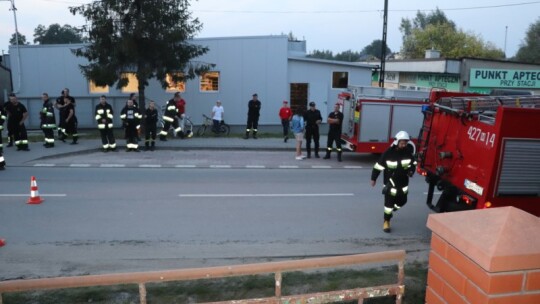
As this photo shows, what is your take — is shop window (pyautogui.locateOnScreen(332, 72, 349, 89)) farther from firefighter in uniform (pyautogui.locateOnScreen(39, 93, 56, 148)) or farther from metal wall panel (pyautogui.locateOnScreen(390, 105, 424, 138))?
firefighter in uniform (pyautogui.locateOnScreen(39, 93, 56, 148))

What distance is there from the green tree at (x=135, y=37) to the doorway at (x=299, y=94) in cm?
646

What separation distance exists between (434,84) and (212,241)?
2646cm

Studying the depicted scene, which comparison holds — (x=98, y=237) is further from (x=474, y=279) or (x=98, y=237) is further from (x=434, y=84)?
(x=434, y=84)

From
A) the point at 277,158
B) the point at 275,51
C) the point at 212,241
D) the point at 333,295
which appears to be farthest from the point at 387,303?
the point at 275,51

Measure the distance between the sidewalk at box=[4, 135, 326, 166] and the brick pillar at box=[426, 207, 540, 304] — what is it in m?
13.9

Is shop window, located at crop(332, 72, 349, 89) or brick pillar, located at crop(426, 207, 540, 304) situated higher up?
shop window, located at crop(332, 72, 349, 89)

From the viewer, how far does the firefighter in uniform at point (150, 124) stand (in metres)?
16.3

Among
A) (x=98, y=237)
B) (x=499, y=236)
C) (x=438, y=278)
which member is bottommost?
(x=98, y=237)

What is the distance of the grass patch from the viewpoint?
512cm

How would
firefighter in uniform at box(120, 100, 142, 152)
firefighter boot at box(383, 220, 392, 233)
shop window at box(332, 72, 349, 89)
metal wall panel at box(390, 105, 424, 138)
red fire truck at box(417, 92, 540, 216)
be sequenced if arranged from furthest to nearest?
shop window at box(332, 72, 349, 89), firefighter in uniform at box(120, 100, 142, 152), metal wall panel at box(390, 105, 424, 138), firefighter boot at box(383, 220, 392, 233), red fire truck at box(417, 92, 540, 216)

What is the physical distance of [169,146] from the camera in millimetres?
17406

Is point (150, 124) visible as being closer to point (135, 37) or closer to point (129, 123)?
point (129, 123)

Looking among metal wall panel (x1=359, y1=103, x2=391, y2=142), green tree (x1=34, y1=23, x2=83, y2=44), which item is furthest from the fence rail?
green tree (x1=34, y1=23, x2=83, y2=44)

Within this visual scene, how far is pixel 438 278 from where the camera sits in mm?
2621
